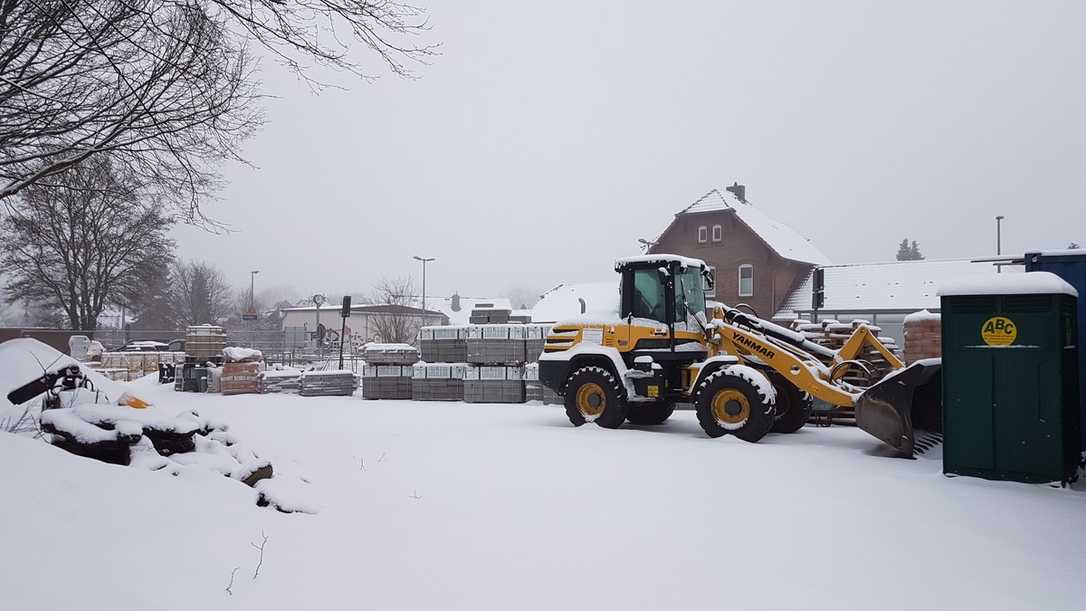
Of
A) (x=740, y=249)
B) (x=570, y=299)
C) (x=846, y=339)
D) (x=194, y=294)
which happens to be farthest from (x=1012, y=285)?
(x=194, y=294)

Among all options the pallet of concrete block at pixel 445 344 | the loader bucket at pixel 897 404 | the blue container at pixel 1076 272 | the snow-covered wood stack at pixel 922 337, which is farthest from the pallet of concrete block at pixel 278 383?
the blue container at pixel 1076 272

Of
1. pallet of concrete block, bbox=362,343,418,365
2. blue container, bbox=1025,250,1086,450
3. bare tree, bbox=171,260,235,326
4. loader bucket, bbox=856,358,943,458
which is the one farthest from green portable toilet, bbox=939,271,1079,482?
bare tree, bbox=171,260,235,326

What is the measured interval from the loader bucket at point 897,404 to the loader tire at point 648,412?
4011 millimetres

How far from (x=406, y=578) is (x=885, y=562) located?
10.6 feet

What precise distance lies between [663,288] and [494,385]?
7.58m

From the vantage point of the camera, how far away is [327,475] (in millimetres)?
7102

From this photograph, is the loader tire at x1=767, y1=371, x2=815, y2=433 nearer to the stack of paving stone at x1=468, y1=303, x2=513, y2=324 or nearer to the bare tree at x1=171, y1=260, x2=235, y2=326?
the stack of paving stone at x1=468, y1=303, x2=513, y2=324

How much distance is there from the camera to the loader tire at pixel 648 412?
1239 cm

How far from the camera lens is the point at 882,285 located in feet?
116

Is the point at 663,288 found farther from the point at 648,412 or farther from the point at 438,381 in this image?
the point at 438,381

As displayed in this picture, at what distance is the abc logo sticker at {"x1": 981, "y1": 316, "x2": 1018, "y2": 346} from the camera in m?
7.04

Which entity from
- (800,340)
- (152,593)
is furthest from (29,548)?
(800,340)

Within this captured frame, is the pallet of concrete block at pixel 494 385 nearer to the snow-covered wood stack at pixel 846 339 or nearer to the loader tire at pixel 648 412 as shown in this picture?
the loader tire at pixel 648 412

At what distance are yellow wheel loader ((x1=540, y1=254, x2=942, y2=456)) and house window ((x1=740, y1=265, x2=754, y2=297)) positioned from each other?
2608cm
